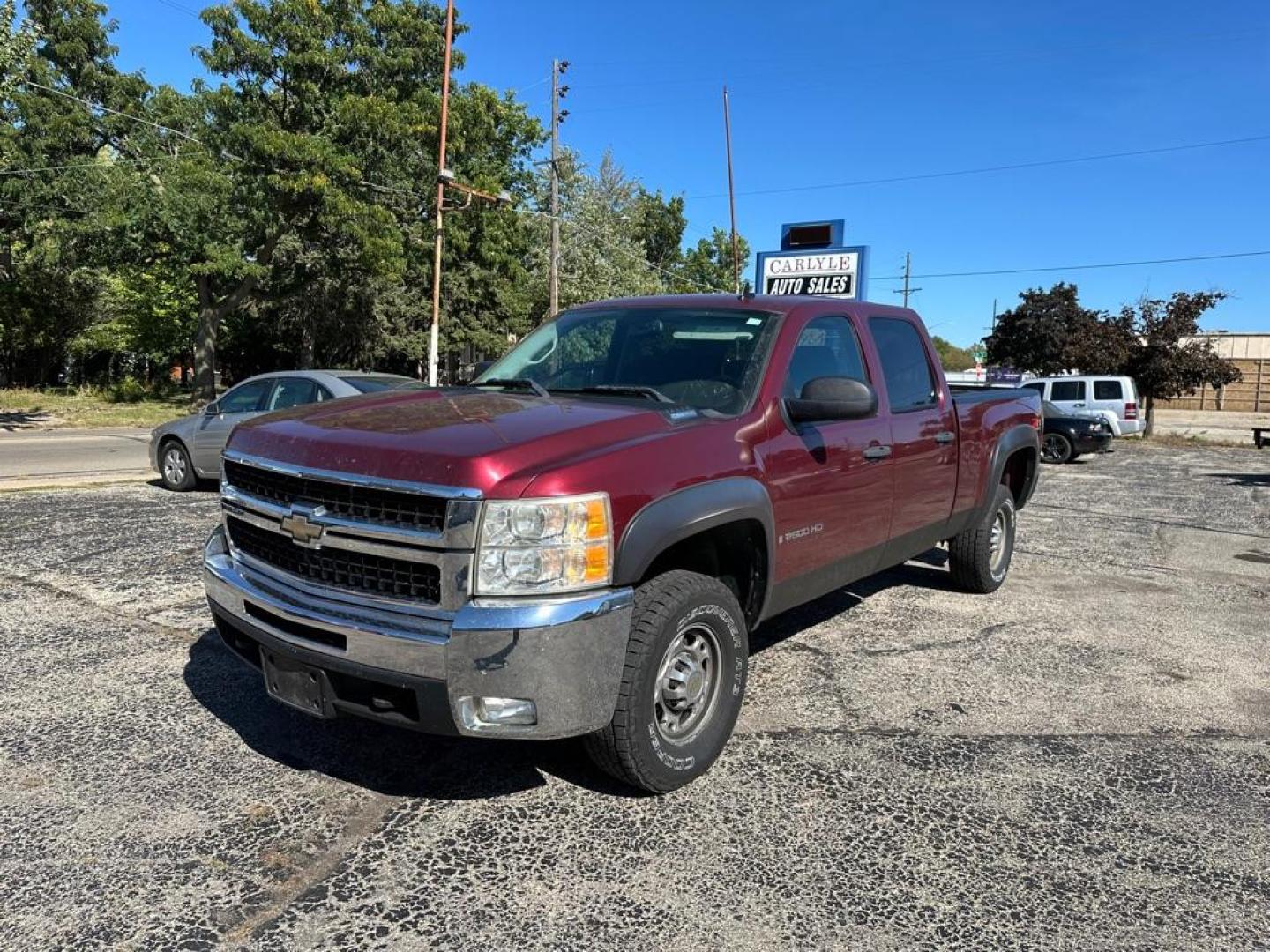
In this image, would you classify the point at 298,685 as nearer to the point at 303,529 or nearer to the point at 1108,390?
the point at 303,529

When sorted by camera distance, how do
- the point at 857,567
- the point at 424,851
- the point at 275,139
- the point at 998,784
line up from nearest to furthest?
the point at 424,851 → the point at 998,784 → the point at 857,567 → the point at 275,139

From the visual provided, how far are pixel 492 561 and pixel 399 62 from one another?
25.4 m

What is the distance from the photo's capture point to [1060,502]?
1201cm

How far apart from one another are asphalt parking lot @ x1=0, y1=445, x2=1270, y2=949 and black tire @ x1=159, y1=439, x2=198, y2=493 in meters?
4.89

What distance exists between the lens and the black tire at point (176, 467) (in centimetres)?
1009

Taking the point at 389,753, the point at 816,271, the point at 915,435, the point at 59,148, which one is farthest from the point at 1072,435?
the point at 59,148

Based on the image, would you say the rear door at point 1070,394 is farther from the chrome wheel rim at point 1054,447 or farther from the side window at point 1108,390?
the chrome wheel rim at point 1054,447

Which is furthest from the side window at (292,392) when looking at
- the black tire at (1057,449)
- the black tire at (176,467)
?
the black tire at (1057,449)

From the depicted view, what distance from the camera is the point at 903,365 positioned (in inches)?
196

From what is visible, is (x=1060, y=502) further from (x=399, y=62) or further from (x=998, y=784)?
(x=399, y=62)

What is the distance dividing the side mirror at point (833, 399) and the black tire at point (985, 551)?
103 inches

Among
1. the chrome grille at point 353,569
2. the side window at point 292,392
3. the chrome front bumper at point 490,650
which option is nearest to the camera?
the chrome front bumper at point 490,650

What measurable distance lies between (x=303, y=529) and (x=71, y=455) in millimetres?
14155

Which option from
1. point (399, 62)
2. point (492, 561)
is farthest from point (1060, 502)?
point (399, 62)
